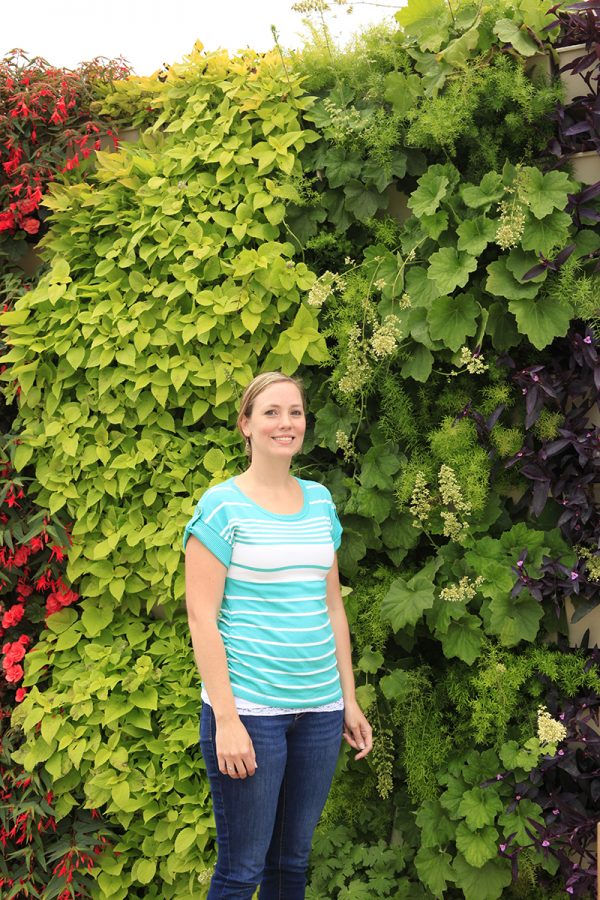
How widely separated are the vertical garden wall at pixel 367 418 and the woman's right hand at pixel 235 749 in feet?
2.45

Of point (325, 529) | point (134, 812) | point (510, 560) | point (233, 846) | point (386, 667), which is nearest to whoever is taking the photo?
point (233, 846)

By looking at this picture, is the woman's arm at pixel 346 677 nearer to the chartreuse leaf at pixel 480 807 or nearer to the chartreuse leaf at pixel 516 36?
the chartreuse leaf at pixel 480 807

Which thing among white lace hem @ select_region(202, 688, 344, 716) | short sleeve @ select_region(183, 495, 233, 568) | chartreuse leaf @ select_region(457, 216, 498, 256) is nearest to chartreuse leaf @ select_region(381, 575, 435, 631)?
white lace hem @ select_region(202, 688, 344, 716)

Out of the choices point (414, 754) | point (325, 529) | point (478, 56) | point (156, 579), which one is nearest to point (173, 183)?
point (478, 56)

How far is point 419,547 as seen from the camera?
2.56m

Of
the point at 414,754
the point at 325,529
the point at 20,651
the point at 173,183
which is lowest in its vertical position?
the point at 414,754

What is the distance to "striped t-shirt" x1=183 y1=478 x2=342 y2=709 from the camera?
5.67ft

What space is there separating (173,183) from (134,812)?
1.88 metres

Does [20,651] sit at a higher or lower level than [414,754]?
higher

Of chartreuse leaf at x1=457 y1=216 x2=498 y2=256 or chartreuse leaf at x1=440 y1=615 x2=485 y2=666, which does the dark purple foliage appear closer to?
chartreuse leaf at x1=440 y1=615 x2=485 y2=666

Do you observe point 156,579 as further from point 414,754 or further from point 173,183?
point 173,183

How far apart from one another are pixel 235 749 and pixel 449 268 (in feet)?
4.28

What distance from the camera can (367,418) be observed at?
2.53m

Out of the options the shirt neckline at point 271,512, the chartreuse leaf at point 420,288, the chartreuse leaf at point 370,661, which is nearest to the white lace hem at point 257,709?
the shirt neckline at point 271,512
